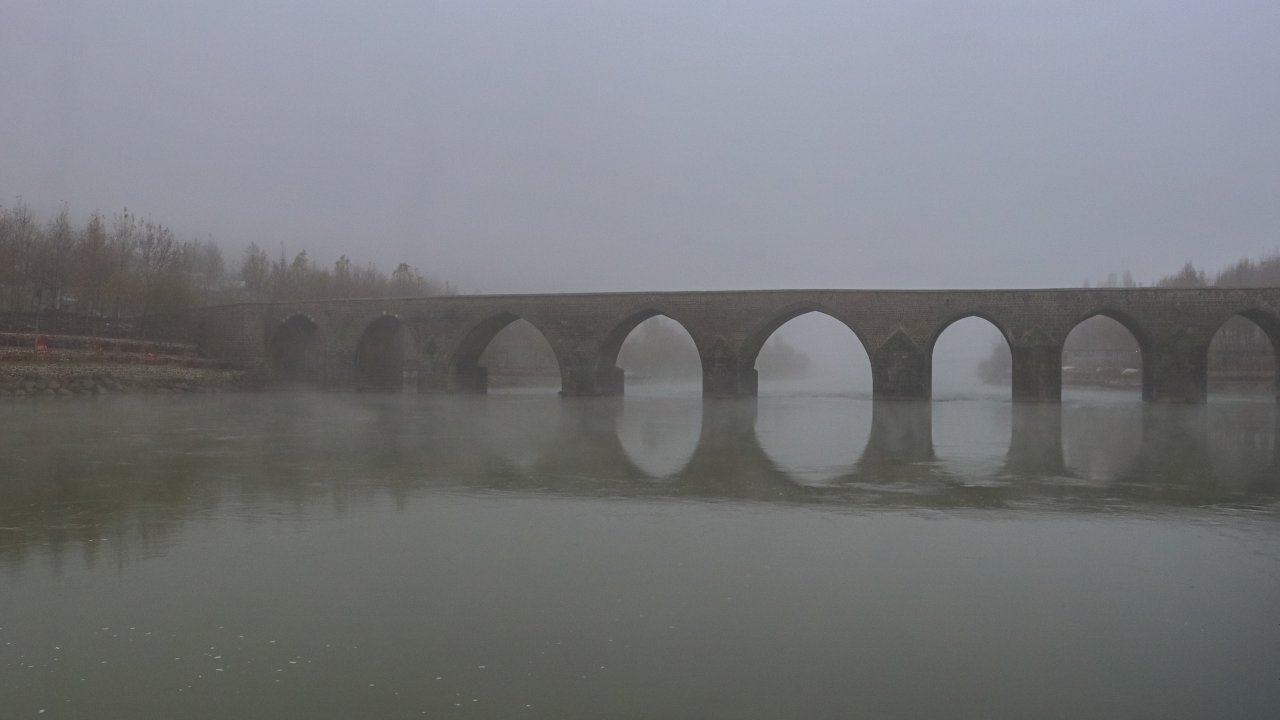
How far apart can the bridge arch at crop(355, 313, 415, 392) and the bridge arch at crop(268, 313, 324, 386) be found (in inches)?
80.4

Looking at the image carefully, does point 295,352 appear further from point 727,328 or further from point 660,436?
point 660,436

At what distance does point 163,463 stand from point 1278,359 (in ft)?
114

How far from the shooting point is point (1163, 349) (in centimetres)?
3030

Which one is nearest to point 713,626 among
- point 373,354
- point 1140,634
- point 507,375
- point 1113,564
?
point 1140,634

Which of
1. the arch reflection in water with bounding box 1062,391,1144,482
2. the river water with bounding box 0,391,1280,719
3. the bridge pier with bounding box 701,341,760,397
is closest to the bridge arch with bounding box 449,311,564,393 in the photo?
the bridge pier with bounding box 701,341,760,397

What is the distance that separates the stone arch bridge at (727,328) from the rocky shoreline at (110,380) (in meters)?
2.25

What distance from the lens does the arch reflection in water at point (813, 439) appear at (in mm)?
12180

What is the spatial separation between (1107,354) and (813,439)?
218 feet

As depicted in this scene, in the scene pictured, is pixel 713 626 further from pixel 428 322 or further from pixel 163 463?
pixel 428 322

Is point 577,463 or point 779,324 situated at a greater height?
point 779,324

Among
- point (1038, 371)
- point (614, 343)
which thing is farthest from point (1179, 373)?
point (614, 343)

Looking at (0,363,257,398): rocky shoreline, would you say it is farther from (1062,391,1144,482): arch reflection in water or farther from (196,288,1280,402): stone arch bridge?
(1062,391,1144,482): arch reflection in water

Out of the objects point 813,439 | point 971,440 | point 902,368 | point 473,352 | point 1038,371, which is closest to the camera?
point 971,440

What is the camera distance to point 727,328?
3341 cm
